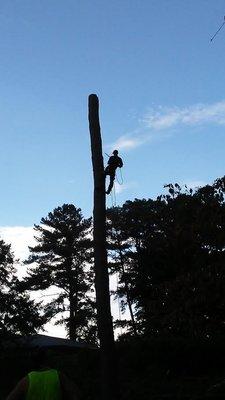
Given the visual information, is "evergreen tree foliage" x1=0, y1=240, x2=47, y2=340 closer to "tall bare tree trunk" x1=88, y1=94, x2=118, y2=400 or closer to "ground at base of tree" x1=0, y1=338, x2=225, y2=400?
"ground at base of tree" x1=0, y1=338, x2=225, y2=400

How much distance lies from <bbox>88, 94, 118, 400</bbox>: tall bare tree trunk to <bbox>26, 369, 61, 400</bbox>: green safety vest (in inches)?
206

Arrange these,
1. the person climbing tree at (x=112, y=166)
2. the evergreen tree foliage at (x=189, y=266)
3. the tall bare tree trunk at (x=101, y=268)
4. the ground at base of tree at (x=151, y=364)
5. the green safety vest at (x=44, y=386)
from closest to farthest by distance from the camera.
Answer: the green safety vest at (x=44, y=386), the tall bare tree trunk at (x=101, y=268), the person climbing tree at (x=112, y=166), the ground at base of tree at (x=151, y=364), the evergreen tree foliage at (x=189, y=266)

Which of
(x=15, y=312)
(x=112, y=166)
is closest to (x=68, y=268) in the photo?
(x=15, y=312)

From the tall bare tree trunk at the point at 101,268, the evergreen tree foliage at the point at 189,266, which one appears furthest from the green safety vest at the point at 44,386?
the evergreen tree foliage at the point at 189,266

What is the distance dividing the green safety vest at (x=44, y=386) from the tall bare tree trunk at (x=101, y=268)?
5230 mm

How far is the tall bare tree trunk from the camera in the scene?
9.05 m

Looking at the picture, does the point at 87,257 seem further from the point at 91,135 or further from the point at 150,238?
the point at 91,135

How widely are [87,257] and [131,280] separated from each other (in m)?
7.94

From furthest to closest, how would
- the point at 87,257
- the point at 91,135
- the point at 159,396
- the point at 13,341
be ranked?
the point at 87,257 < the point at 13,341 < the point at 159,396 < the point at 91,135

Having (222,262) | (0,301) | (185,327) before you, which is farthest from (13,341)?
(222,262)

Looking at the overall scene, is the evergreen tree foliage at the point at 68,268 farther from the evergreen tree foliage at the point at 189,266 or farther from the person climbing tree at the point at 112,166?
the person climbing tree at the point at 112,166

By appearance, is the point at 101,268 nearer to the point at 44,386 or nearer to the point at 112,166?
the point at 112,166

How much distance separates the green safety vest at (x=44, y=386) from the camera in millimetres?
3977

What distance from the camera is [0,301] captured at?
3425 centimetres
